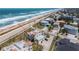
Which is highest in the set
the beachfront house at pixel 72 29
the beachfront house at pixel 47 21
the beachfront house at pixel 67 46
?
the beachfront house at pixel 47 21

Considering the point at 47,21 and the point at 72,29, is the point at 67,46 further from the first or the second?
the point at 47,21

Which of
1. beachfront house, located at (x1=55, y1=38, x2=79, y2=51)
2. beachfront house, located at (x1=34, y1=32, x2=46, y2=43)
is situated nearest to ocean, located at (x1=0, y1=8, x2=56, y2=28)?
beachfront house, located at (x1=34, y1=32, x2=46, y2=43)

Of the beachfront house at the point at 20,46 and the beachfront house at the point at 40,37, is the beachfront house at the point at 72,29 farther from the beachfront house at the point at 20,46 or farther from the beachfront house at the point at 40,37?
the beachfront house at the point at 20,46

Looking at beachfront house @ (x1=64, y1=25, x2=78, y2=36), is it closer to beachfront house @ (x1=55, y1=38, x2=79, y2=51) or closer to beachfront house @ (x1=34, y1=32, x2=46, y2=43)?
beachfront house @ (x1=55, y1=38, x2=79, y2=51)

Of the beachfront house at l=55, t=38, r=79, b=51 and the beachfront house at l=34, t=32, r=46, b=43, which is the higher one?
the beachfront house at l=34, t=32, r=46, b=43

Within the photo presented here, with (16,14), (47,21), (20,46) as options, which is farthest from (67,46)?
(16,14)

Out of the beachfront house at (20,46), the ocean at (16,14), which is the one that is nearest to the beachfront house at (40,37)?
the beachfront house at (20,46)

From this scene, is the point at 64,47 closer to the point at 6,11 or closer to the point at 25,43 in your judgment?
the point at 25,43
